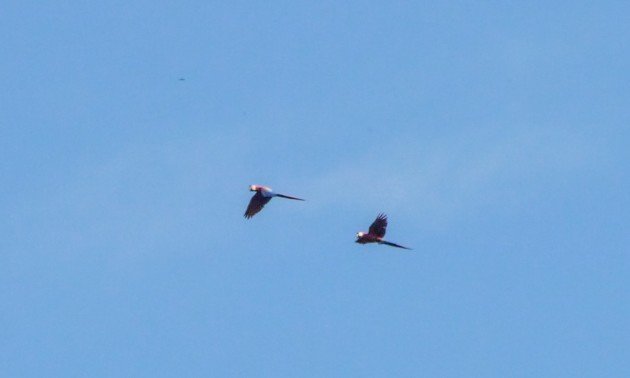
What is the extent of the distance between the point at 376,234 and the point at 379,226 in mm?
455

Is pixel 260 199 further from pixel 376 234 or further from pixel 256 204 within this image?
pixel 376 234

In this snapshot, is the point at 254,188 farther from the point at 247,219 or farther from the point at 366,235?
the point at 366,235

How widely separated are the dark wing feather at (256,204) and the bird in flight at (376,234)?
609cm

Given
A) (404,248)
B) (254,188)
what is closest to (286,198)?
(254,188)

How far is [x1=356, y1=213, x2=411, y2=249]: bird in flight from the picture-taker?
2579 inches

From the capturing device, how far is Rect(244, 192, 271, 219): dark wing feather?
233 ft

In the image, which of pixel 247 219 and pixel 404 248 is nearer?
pixel 404 248

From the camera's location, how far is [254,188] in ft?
232

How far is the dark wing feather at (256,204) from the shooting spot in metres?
71.0

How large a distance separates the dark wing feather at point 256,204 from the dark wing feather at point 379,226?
6714mm

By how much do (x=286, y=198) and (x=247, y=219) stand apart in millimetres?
2315

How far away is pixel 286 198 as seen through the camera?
69.8m

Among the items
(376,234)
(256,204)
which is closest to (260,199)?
(256,204)

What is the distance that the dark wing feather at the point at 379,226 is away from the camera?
65.4 meters
